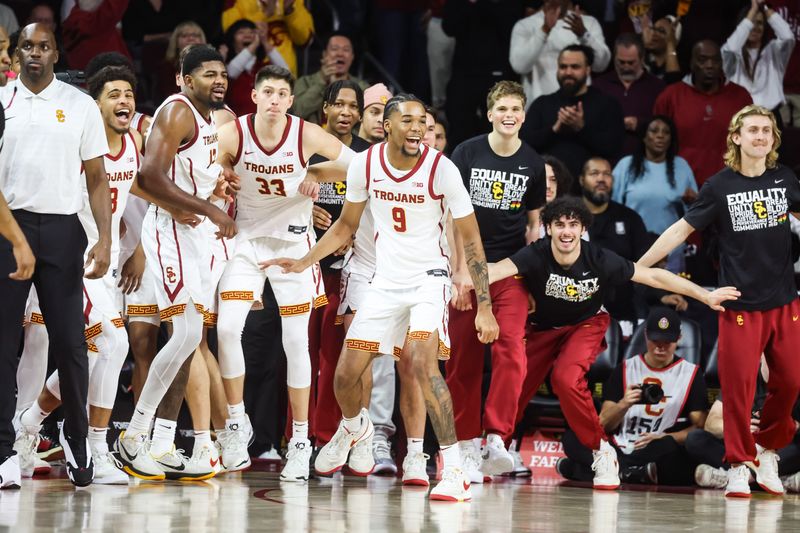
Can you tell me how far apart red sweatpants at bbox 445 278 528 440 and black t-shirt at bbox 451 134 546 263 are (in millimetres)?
302

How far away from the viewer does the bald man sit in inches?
253

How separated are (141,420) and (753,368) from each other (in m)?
3.66

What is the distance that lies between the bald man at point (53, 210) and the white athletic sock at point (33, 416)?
0.84 m

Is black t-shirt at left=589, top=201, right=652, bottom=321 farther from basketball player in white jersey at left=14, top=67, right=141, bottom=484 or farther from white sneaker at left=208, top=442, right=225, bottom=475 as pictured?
basketball player in white jersey at left=14, top=67, right=141, bottom=484

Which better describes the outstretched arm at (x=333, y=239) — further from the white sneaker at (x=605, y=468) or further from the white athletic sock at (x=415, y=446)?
the white sneaker at (x=605, y=468)

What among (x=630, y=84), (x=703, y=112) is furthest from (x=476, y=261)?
(x=630, y=84)

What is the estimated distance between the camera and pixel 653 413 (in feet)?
29.6

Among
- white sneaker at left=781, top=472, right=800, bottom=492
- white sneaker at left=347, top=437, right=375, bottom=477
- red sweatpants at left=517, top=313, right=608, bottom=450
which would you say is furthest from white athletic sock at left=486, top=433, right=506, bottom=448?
white sneaker at left=781, top=472, right=800, bottom=492

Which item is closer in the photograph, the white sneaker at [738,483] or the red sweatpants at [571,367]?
the white sneaker at [738,483]

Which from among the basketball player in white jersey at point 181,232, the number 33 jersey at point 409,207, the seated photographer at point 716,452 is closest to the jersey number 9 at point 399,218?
the number 33 jersey at point 409,207

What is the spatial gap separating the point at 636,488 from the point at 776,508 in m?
1.19

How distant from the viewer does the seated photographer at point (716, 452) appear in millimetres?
8492

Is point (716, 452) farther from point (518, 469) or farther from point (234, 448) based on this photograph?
point (234, 448)

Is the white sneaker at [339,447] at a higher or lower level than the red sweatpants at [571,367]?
lower
